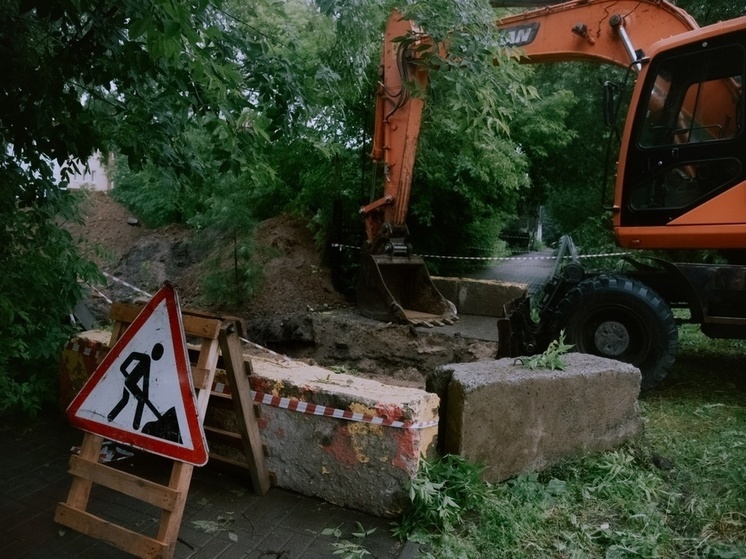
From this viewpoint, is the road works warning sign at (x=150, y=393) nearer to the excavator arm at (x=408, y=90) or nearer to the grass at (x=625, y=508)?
the grass at (x=625, y=508)

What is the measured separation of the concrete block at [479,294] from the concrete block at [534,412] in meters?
4.27

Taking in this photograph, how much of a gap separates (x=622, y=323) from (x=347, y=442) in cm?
316

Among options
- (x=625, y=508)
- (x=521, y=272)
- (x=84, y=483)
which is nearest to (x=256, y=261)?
(x=84, y=483)

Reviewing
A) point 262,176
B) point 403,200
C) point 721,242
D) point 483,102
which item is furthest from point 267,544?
point 403,200

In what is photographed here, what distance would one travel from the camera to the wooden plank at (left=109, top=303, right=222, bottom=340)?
2.88 meters

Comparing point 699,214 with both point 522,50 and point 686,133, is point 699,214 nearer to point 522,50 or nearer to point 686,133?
point 686,133

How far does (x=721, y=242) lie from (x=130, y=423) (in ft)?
15.5

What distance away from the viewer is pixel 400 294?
8055mm

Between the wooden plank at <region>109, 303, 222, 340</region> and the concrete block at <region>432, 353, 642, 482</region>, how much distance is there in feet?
4.51

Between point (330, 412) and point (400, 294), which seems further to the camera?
point (400, 294)

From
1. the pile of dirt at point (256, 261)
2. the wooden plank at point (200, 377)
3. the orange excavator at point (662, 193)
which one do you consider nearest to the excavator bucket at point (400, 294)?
the pile of dirt at point (256, 261)

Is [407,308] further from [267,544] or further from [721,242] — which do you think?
[267,544]

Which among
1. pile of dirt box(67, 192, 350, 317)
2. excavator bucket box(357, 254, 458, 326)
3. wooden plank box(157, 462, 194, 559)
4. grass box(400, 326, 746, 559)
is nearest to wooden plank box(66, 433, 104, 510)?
wooden plank box(157, 462, 194, 559)

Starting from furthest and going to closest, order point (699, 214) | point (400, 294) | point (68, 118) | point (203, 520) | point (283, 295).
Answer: point (283, 295)
point (400, 294)
point (699, 214)
point (68, 118)
point (203, 520)
